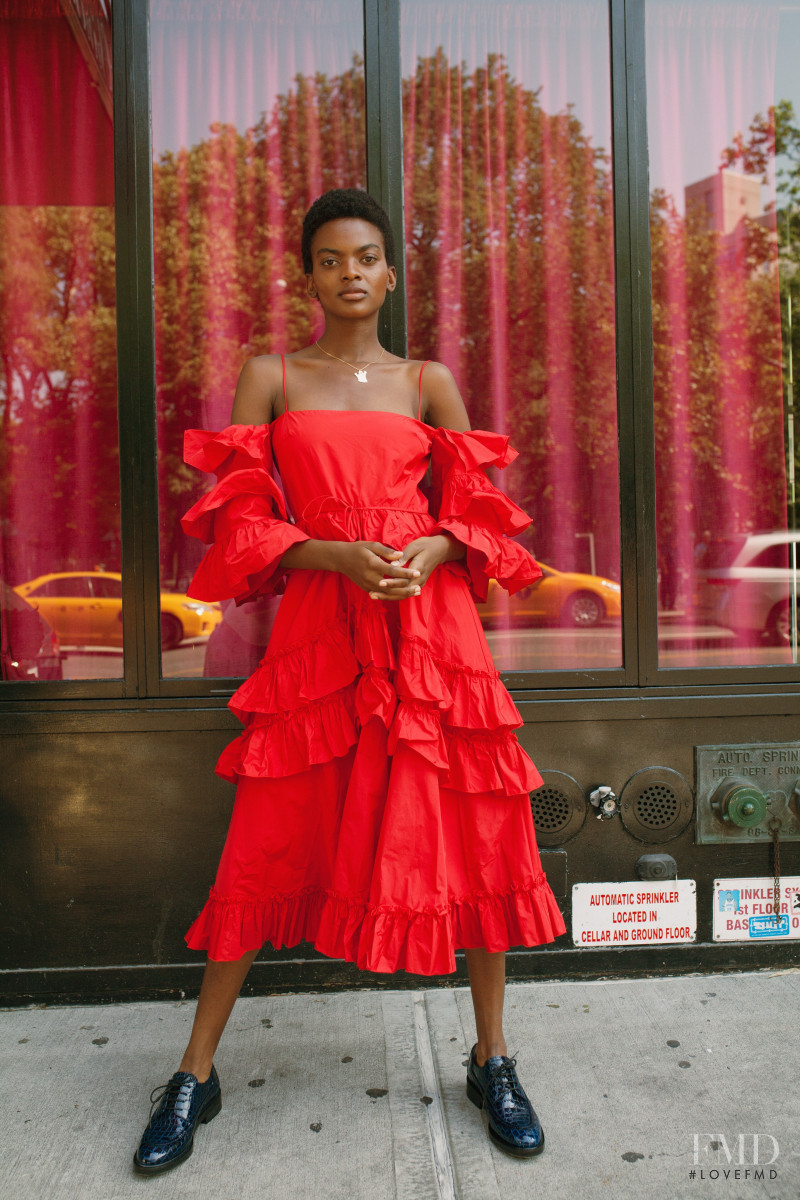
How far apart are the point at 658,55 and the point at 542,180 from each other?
625mm

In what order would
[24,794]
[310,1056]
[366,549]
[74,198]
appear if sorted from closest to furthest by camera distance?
[366,549] → [310,1056] → [24,794] → [74,198]


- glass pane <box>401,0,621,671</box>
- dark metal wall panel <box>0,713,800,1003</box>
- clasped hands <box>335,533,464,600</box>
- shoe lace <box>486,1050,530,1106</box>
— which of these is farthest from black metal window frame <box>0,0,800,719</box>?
shoe lace <box>486,1050,530,1106</box>

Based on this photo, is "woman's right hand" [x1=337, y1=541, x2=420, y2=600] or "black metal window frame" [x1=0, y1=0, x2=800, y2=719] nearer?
"woman's right hand" [x1=337, y1=541, x2=420, y2=600]

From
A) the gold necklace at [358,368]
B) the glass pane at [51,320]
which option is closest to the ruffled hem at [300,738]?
the gold necklace at [358,368]

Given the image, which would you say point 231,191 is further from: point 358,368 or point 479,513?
point 479,513

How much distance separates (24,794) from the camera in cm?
270

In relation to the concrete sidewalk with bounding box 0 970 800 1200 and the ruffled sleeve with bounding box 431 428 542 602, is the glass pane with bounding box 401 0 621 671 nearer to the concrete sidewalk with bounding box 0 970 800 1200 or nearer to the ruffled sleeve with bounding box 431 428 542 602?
the ruffled sleeve with bounding box 431 428 542 602

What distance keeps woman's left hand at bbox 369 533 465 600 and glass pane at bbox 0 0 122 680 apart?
1390 millimetres

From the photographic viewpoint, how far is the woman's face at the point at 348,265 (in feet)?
7.16

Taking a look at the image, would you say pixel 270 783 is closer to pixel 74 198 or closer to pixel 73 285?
pixel 73 285

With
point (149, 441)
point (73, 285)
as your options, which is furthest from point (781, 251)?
point (73, 285)

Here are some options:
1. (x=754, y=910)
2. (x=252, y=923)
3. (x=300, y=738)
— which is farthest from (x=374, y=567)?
(x=754, y=910)

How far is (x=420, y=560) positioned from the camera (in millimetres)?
1938

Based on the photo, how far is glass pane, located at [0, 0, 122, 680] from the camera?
2.89 m
